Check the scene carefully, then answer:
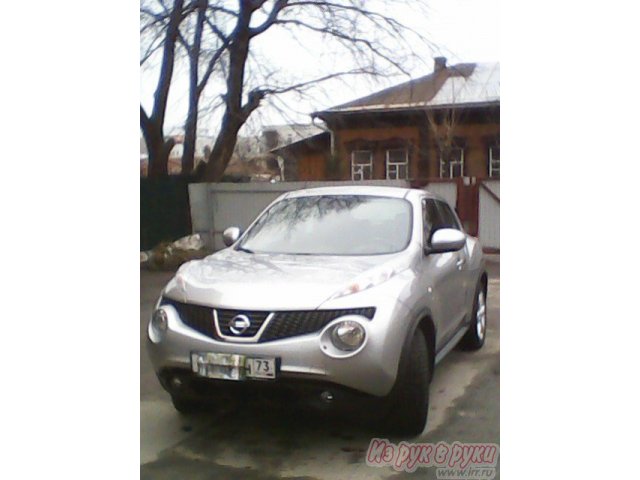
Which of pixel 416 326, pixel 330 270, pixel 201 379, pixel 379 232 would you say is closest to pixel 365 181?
pixel 379 232

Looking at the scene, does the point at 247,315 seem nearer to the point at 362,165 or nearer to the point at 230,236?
the point at 230,236

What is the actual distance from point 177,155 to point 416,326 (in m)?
1.56

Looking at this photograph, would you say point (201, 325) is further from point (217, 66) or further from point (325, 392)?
point (217, 66)

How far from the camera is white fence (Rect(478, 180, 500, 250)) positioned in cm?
299

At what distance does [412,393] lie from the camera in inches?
113

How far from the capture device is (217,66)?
331 cm

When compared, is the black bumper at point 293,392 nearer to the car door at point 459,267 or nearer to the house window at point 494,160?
the car door at point 459,267

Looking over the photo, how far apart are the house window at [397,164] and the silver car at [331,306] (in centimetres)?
9

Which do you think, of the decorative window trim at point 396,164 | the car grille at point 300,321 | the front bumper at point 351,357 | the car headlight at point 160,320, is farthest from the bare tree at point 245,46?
the front bumper at point 351,357

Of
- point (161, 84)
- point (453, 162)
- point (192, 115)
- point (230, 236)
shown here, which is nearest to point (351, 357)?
point (230, 236)

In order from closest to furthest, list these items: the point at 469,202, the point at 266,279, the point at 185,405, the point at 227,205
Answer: the point at 266,279, the point at 469,202, the point at 185,405, the point at 227,205

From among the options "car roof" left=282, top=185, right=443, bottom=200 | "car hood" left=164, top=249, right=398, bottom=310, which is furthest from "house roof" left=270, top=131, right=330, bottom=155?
"car hood" left=164, top=249, right=398, bottom=310

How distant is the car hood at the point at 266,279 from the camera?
2.86 metres

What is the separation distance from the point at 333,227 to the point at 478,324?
0.90 meters
